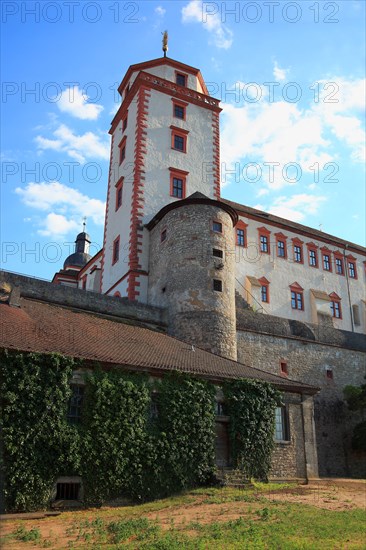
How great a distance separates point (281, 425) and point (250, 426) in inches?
72.7

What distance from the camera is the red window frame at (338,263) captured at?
141 ft

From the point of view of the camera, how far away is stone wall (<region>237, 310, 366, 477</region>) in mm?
26391

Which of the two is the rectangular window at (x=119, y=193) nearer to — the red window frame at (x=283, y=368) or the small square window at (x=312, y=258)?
the red window frame at (x=283, y=368)

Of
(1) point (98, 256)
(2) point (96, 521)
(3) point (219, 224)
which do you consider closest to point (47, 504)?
(2) point (96, 521)

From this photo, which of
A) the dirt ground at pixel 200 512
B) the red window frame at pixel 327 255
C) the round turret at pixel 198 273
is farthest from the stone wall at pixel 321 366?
the red window frame at pixel 327 255

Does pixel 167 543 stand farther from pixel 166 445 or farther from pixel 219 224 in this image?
pixel 219 224

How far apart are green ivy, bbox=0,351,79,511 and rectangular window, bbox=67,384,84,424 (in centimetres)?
50

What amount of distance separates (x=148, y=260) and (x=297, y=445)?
1300cm

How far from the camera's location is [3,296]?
19.5m

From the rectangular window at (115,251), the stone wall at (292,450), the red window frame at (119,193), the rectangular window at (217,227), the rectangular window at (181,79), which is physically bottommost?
the stone wall at (292,450)

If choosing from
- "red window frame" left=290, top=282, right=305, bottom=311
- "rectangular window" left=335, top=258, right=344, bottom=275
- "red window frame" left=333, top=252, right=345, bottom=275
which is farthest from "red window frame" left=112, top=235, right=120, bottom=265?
"rectangular window" left=335, top=258, right=344, bottom=275

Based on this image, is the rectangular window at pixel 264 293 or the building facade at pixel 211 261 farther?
the rectangular window at pixel 264 293

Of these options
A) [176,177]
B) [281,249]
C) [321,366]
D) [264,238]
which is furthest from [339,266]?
[176,177]

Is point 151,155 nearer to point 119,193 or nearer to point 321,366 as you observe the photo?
point 119,193
